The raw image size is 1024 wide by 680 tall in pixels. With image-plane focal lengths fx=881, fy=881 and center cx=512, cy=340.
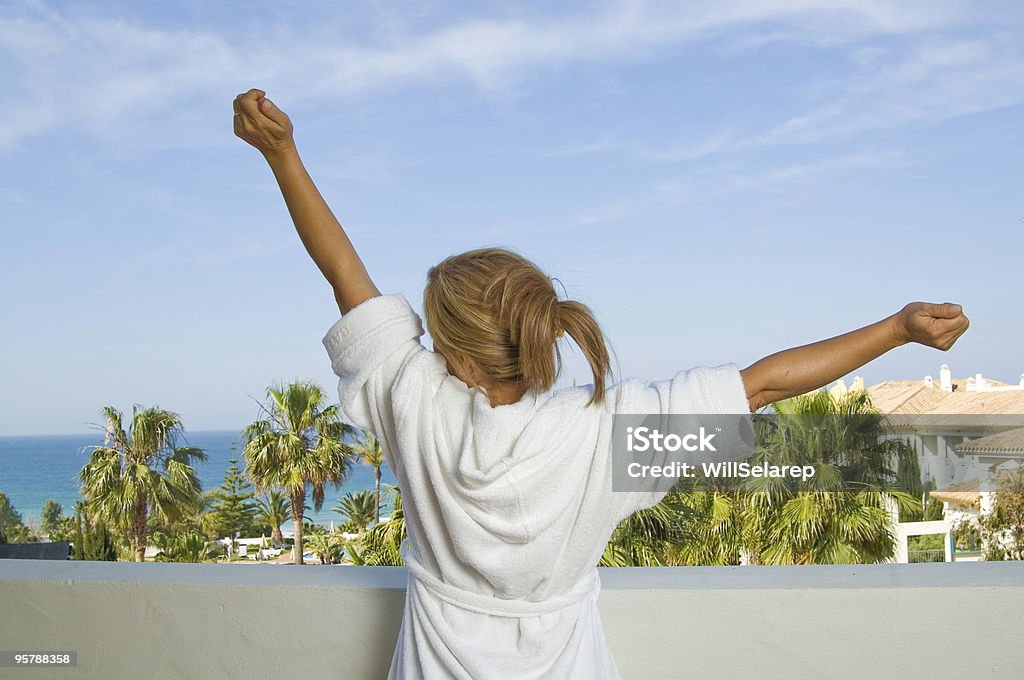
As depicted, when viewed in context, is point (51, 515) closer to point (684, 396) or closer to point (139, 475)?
point (139, 475)

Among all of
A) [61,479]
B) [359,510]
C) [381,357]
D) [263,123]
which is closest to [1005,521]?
[359,510]

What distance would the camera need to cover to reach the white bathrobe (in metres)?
0.83

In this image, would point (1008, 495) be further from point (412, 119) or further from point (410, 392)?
point (412, 119)

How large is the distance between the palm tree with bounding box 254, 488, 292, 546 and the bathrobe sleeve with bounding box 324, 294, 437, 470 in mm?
24089

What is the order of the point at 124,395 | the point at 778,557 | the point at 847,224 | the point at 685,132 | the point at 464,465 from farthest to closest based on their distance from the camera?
the point at 124,395, the point at 685,132, the point at 847,224, the point at 778,557, the point at 464,465

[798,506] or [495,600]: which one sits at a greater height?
[495,600]

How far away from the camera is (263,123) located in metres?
0.89

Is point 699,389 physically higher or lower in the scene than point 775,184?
lower

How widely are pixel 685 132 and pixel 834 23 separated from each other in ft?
42.8

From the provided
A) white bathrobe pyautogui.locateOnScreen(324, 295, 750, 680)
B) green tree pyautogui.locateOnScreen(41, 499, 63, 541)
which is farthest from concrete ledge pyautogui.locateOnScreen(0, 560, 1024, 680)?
green tree pyautogui.locateOnScreen(41, 499, 63, 541)

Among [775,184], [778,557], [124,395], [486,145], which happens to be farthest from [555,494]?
[124,395]

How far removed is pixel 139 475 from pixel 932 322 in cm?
1997

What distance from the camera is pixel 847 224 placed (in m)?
49.9

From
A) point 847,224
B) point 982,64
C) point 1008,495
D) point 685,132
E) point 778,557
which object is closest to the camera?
point 778,557
